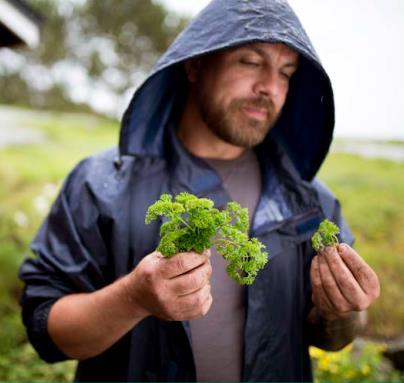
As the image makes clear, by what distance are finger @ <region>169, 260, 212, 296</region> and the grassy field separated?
354 cm

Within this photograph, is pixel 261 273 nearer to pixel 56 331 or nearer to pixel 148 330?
pixel 148 330

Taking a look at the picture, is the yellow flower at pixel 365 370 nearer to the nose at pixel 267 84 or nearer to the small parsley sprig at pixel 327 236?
the small parsley sprig at pixel 327 236

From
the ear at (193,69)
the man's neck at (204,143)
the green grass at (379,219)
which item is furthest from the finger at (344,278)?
the green grass at (379,219)

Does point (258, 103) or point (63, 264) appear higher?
point (258, 103)

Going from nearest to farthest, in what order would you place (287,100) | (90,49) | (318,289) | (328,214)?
(318,289), (328,214), (287,100), (90,49)

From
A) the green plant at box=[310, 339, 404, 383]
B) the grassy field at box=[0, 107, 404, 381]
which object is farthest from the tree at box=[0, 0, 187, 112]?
the green plant at box=[310, 339, 404, 383]

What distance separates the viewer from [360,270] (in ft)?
4.65

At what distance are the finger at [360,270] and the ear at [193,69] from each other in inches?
44.3

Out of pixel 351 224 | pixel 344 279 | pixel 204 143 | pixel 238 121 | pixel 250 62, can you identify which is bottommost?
pixel 351 224

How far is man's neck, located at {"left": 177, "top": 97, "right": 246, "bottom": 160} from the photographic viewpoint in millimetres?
2051

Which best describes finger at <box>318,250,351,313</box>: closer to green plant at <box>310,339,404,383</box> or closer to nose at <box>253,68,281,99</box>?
nose at <box>253,68,281,99</box>

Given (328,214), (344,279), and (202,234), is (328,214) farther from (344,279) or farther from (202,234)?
(202,234)

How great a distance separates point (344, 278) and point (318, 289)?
0.19m

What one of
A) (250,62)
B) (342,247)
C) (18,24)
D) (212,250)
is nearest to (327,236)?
(342,247)
